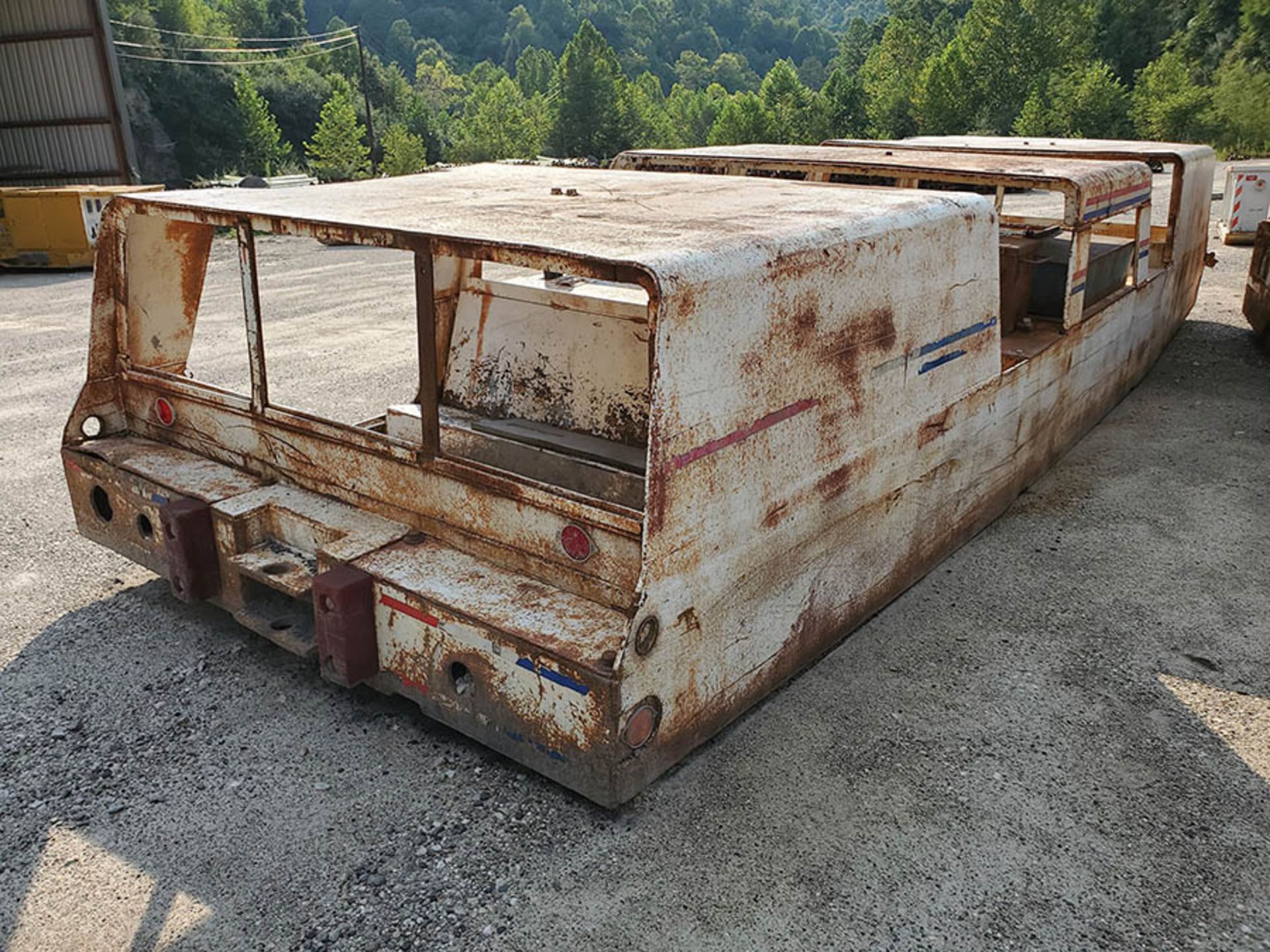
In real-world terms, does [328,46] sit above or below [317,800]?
above

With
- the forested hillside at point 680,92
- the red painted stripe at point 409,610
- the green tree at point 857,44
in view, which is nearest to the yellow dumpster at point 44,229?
the red painted stripe at point 409,610

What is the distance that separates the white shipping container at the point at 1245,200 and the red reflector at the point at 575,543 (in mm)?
13910

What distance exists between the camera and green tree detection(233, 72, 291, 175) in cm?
5519

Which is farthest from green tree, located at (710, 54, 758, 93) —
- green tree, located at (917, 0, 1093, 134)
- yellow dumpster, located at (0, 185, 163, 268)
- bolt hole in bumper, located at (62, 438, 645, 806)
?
bolt hole in bumper, located at (62, 438, 645, 806)

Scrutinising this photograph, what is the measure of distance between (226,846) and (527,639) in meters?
1.07

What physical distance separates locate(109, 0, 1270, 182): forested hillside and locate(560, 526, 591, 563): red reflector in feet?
118

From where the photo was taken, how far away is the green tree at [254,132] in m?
55.2

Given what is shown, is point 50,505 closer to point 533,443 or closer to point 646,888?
point 533,443

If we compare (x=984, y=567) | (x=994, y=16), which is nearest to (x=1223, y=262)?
(x=984, y=567)

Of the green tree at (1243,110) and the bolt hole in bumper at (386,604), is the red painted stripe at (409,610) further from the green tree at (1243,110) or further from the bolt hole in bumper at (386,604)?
the green tree at (1243,110)

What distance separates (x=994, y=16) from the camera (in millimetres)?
59688

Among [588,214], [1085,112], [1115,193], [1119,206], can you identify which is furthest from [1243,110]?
[588,214]

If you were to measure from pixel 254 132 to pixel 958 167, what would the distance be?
57183 mm

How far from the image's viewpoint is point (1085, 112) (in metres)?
52.1
